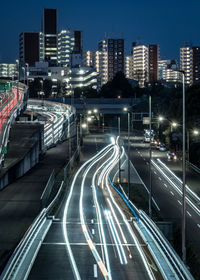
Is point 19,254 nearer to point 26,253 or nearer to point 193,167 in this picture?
point 26,253

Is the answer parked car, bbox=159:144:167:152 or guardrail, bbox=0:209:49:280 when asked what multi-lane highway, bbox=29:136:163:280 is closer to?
guardrail, bbox=0:209:49:280

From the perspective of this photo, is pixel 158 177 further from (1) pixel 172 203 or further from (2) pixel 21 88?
(2) pixel 21 88

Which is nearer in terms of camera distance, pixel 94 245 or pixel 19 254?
pixel 19 254

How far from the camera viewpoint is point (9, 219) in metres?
30.8

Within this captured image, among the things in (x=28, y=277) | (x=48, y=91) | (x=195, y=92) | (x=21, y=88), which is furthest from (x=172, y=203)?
(x=48, y=91)

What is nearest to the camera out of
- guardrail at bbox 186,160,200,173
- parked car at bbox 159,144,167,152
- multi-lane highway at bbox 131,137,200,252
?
multi-lane highway at bbox 131,137,200,252

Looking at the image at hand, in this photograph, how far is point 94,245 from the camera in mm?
21156

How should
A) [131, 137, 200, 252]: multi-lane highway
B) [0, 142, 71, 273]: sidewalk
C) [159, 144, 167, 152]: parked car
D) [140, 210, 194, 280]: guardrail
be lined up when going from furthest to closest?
[159, 144, 167, 152]: parked car → [131, 137, 200, 252]: multi-lane highway → [0, 142, 71, 273]: sidewalk → [140, 210, 194, 280]: guardrail

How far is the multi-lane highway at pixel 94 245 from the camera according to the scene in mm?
16953

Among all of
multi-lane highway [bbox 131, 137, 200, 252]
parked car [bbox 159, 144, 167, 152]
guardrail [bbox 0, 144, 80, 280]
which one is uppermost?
parked car [bbox 159, 144, 167, 152]

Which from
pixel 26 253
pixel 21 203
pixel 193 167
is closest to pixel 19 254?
pixel 26 253

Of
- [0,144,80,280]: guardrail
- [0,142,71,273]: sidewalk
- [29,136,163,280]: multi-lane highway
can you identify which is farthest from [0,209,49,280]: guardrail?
[0,142,71,273]: sidewalk

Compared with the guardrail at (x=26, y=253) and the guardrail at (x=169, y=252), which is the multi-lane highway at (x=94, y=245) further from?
the guardrail at (x=169, y=252)

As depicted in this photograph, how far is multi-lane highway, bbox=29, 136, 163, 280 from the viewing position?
16953 millimetres
